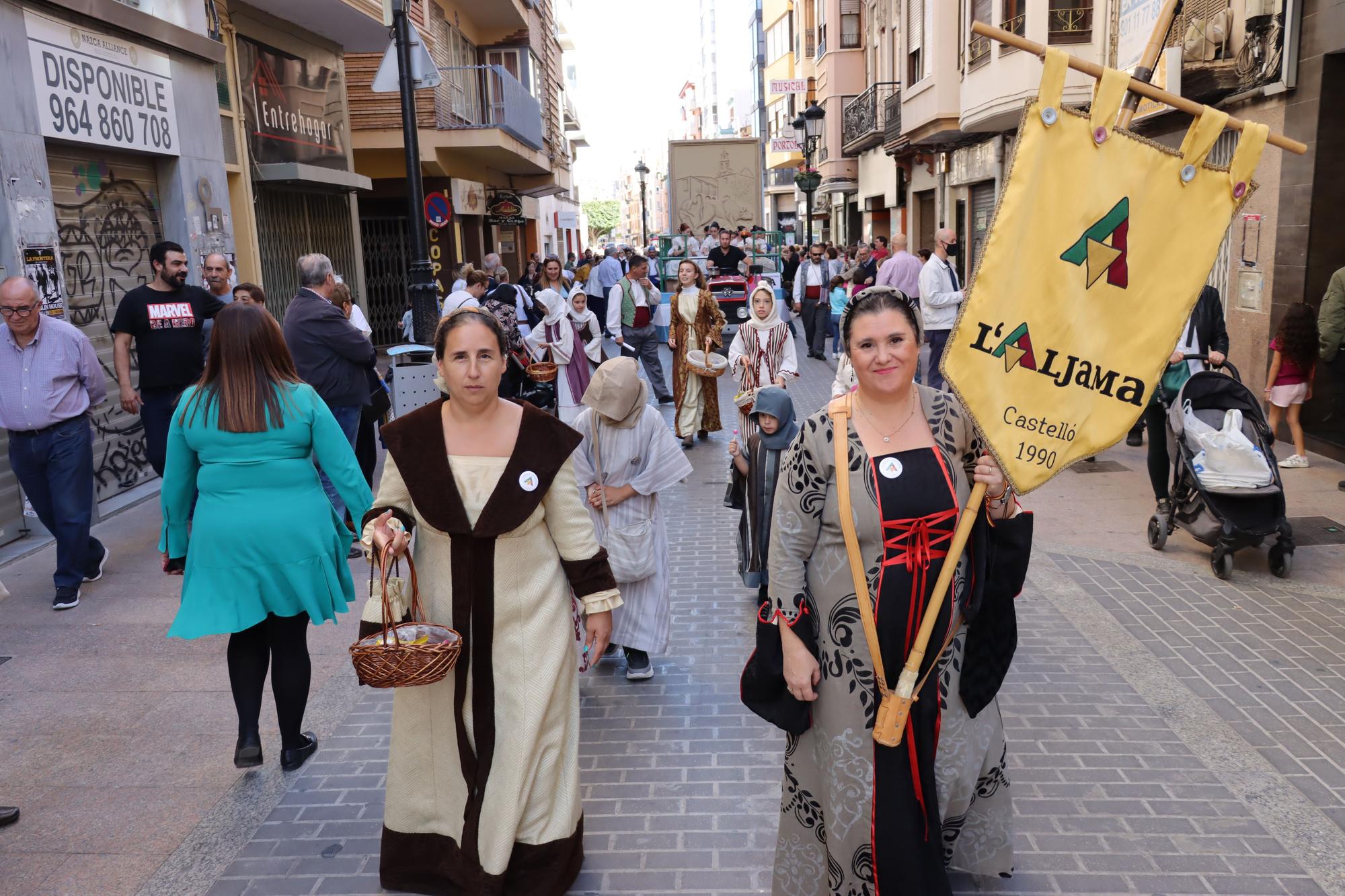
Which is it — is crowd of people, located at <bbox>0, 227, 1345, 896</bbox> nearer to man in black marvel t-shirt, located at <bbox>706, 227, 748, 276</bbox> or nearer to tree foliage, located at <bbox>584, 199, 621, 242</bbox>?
man in black marvel t-shirt, located at <bbox>706, 227, 748, 276</bbox>

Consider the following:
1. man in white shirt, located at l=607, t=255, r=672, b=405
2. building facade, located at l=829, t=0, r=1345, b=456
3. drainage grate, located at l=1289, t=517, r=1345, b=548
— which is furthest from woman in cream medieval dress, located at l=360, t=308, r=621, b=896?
man in white shirt, located at l=607, t=255, r=672, b=405

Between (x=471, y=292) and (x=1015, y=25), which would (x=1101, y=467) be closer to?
(x=471, y=292)

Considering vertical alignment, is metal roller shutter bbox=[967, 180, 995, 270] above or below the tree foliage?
below

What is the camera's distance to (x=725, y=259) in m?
21.8

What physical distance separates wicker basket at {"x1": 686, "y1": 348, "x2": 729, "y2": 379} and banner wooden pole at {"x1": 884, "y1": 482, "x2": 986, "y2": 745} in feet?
26.3

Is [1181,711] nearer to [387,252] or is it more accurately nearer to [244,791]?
[244,791]

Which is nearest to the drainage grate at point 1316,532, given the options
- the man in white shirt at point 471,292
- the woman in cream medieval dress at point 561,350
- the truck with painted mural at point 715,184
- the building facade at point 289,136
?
the woman in cream medieval dress at point 561,350

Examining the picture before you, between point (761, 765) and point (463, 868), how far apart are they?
4.73 feet

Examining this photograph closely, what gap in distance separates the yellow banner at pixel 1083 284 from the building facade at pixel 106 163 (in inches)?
303

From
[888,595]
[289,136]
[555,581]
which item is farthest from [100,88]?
[888,595]

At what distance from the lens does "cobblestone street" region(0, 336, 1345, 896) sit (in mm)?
3779

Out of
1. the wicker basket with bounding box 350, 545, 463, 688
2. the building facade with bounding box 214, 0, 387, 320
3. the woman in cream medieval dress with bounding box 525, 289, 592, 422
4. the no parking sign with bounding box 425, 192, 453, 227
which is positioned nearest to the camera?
the wicker basket with bounding box 350, 545, 463, 688

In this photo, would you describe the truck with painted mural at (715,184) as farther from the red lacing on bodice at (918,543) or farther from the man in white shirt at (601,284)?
the red lacing on bodice at (918,543)

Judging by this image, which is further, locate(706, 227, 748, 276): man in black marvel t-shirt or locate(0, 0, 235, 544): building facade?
locate(706, 227, 748, 276): man in black marvel t-shirt
